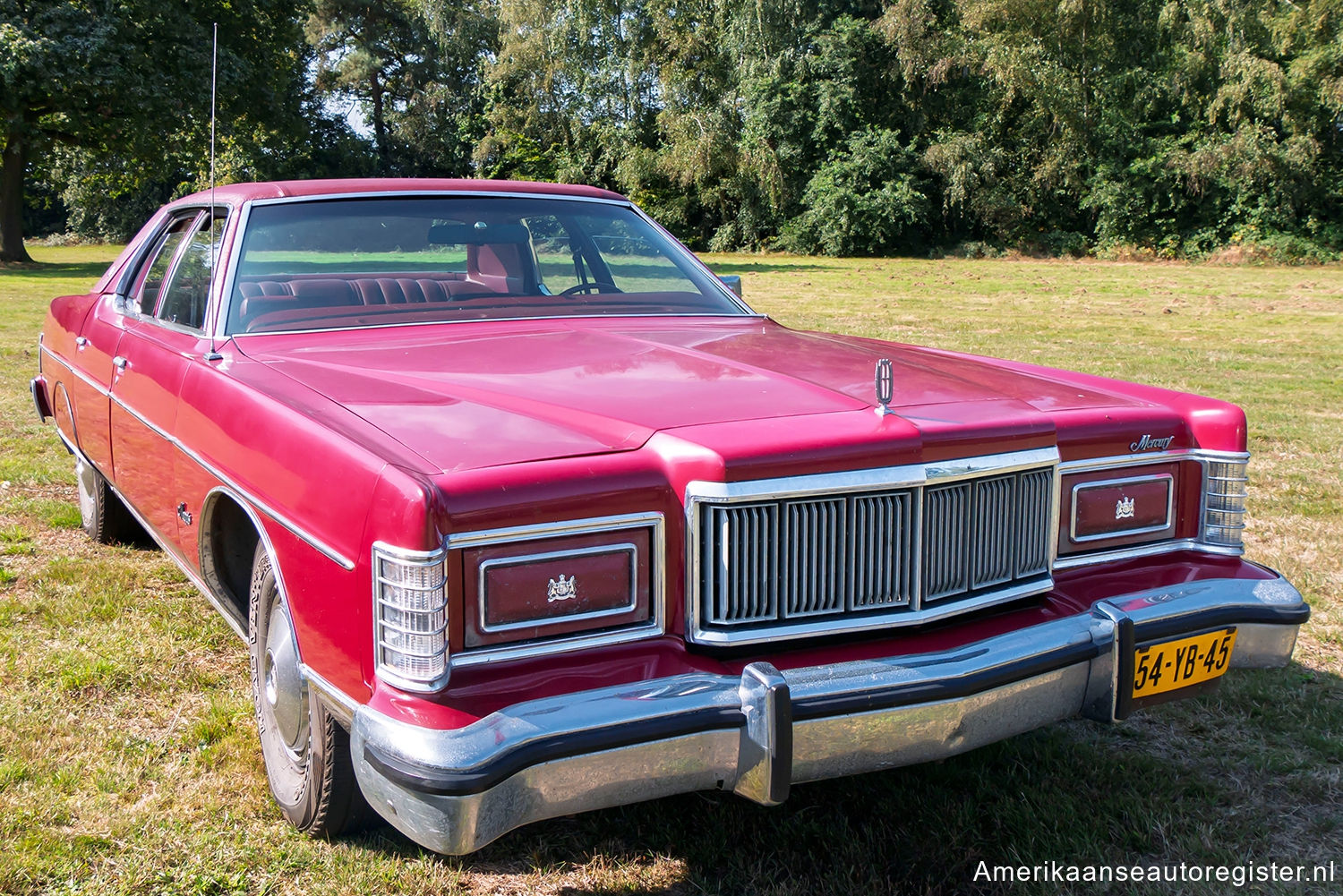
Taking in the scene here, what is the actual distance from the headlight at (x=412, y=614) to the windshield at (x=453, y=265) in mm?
1479

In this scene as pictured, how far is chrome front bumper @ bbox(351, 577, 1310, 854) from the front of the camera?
1858 mm

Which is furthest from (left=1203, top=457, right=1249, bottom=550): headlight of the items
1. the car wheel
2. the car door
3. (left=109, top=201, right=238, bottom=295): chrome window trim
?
(left=109, top=201, right=238, bottom=295): chrome window trim

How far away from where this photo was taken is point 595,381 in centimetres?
260

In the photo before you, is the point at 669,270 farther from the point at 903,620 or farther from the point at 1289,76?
the point at 1289,76

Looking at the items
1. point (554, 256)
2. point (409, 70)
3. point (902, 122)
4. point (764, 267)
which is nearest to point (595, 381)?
point (554, 256)

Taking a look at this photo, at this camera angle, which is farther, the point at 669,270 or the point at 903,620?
the point at 669,270

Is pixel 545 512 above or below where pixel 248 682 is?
above

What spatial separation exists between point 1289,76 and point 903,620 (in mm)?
32664

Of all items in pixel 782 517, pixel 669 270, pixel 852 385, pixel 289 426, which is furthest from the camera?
pixel 669 270

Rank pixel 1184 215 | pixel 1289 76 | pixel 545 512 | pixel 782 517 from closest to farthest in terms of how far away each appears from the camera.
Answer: pixel 545 512, pixel 782 517, pixel 1289 76, pixel 1184 215

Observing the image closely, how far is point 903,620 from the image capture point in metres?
2.26

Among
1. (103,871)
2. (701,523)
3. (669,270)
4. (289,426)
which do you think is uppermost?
(669,270)

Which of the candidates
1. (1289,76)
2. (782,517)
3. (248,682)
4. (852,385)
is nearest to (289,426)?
(782,517)

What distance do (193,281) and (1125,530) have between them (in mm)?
2844
